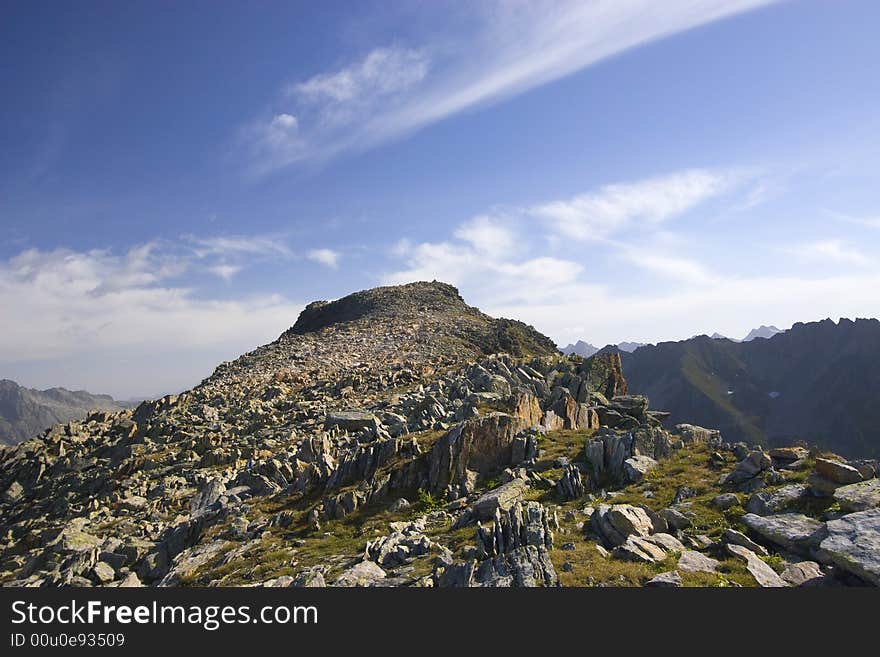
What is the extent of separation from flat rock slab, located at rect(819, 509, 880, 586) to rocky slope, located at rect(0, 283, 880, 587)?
0.17ft

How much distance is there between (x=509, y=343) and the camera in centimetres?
7119

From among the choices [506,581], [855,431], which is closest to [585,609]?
[506,581]

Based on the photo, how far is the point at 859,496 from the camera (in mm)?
14555

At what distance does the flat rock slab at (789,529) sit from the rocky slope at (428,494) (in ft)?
0.19

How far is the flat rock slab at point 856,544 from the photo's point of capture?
1114cm

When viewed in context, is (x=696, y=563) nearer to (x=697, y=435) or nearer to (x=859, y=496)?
(x=859, y=496)

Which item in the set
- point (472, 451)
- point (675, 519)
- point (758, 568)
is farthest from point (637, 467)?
point (758, 568)

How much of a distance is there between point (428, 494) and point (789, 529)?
45.7 ft

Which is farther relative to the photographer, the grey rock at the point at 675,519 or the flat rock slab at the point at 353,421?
the flat rock slab at the point at 353,421

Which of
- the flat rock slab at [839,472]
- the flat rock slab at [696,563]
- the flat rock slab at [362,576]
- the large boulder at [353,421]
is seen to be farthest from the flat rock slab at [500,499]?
the large boulder at [353,421]

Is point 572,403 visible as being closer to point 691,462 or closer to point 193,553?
point 691,462

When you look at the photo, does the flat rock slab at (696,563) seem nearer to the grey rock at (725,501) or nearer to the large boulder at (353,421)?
the grey rock at (725,501)

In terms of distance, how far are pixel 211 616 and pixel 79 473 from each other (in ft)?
103

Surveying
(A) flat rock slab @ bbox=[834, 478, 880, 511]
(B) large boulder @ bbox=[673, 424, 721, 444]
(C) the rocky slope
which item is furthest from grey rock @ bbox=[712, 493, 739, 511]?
(B) large boulder @ bbox=[673, 424, 721, 444]
